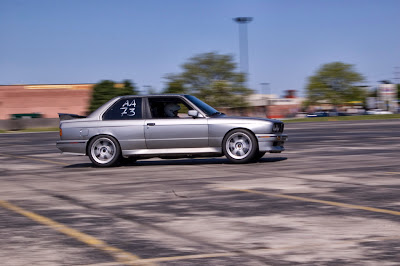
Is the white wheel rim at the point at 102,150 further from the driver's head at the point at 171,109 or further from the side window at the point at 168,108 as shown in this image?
the driver's head at the point at 171,109

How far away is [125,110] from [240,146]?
261cm

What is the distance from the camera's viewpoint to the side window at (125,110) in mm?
13047

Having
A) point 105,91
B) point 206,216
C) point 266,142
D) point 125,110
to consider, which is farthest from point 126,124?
point 105,91

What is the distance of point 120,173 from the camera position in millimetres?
11750

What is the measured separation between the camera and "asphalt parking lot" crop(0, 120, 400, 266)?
487 cm

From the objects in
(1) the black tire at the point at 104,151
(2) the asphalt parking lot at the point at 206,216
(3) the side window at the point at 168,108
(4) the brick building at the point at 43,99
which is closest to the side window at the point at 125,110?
(3) the side window at the point at 168,108

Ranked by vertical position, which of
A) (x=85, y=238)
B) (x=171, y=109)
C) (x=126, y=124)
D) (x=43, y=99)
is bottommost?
(x=85, y=238)

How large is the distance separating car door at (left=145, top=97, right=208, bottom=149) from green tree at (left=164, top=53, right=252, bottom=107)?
83.5 metres

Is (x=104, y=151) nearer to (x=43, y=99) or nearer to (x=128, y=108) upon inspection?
(x=128, y=108)

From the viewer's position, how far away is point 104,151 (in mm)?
13039

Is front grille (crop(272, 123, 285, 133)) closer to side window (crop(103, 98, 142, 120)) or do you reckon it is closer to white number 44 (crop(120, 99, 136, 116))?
side window (crop(103, 98, 142, 120))

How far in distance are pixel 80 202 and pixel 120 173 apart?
3.83 m

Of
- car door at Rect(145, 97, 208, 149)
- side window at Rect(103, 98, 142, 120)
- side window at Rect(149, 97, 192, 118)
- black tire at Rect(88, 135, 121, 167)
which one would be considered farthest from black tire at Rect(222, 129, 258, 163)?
black tire at Rect(88, 135, 121, 167)

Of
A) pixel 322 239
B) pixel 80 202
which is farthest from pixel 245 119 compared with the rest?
pixel 322 239
